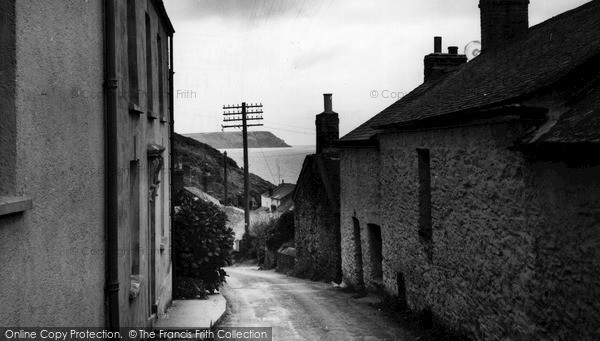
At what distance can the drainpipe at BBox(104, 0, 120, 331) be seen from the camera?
620 cm

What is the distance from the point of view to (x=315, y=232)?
2384 cm

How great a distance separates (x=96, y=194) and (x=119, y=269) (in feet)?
3.59

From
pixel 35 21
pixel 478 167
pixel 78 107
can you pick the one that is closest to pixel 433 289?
pixel 478 167

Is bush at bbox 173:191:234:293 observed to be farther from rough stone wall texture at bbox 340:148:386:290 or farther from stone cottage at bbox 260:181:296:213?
stone cottage at bbox 260:181:296:213

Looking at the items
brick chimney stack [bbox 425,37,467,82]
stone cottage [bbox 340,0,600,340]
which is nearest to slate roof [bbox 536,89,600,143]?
stone cottage [bbox 340,0,600,340]

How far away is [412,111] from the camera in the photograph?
1366cm

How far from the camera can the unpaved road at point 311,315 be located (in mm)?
11484

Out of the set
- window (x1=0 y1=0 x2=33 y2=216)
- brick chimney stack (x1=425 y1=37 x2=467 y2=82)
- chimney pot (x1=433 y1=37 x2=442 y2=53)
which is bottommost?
window (x1=0 y1=0 x2=33 y2=216)

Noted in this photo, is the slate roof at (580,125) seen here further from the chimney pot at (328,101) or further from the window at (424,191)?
the chimney pot at (328,101)

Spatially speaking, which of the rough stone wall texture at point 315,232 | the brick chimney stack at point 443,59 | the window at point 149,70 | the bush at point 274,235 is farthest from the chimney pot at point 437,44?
the bush at point 274,235

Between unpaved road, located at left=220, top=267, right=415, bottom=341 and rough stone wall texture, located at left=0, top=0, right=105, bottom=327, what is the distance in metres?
6.32

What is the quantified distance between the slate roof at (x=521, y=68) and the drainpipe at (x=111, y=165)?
5.23 meters

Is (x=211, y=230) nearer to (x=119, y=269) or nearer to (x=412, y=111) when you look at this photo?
(x=412, y=111)

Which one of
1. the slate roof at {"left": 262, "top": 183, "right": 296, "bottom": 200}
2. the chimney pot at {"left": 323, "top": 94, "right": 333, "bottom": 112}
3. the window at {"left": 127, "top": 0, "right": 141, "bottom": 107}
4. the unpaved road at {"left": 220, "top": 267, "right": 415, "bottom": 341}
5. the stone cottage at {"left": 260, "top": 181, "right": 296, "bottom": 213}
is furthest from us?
the slate roof at {"left": 262, "top": 183, "right": 296, "bottom": 200}
